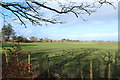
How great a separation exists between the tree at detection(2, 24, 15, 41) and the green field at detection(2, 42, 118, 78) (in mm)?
260

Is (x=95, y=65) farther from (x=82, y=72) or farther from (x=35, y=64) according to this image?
(x=35, y=64)

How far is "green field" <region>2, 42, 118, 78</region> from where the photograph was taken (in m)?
3.84

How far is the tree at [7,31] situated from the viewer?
14.8 ft

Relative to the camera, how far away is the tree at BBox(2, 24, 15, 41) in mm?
4511

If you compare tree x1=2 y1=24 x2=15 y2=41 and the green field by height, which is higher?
tree x1=2 y1=24 x2=15 y2=41

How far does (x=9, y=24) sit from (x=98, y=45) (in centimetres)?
283

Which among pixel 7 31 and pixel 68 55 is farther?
pixel 7 31

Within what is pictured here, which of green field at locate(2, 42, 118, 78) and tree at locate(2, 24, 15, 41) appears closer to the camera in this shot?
green field at locate(2, 42, 118, 78)

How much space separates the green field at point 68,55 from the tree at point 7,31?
0.85ft

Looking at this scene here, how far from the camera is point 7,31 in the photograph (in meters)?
4.66

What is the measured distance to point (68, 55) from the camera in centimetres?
419

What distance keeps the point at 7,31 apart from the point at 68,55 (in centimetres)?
205

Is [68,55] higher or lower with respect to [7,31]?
lower

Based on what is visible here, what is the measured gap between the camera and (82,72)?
3.63 m
